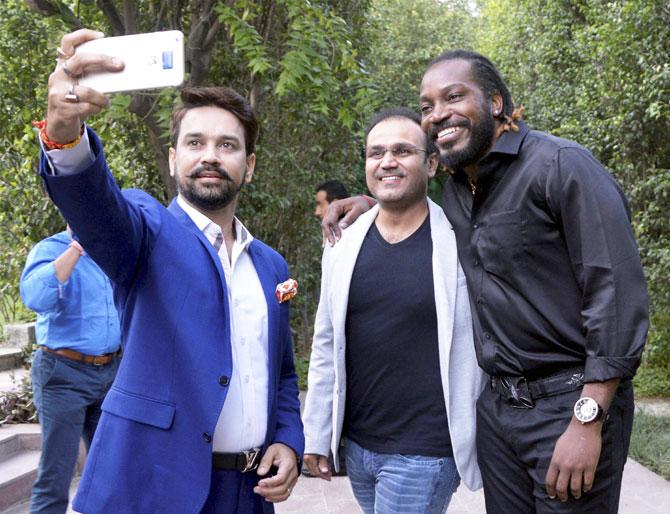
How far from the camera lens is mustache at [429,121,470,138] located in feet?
9.12

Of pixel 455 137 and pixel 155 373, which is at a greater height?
pixel 455 137

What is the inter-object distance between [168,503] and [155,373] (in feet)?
1.21

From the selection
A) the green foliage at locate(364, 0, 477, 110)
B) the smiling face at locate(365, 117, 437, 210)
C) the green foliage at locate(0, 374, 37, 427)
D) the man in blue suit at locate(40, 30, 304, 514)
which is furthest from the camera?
the green foliage at locate(364, 0, 477, 110)

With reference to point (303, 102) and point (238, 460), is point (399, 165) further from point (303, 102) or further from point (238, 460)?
point (303, 102)

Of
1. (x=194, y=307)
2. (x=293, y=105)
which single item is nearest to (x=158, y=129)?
(x=293, y=105)

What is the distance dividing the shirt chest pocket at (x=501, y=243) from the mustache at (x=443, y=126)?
1.10ft

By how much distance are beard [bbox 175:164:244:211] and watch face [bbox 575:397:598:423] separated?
1.27 metres

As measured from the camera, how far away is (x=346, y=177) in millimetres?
13969

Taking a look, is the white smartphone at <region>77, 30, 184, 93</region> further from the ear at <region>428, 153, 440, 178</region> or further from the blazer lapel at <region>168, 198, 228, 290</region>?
the ear at <region>428, 153, 440, 178</region>

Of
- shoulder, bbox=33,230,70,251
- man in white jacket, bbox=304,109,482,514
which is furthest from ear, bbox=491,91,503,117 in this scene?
shoulder, bbox=33,230,70,251

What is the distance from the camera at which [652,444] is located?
7.72m

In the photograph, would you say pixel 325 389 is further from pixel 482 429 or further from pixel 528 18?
pixel 528 18

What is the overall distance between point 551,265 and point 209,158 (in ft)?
3.74

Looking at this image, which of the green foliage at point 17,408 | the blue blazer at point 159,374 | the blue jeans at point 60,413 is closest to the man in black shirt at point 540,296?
the blue blazer at point 159,374
